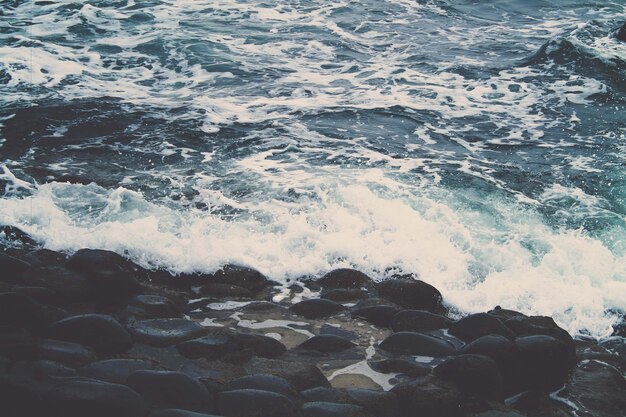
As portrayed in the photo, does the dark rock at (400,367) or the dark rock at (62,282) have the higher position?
the dark rock at (62,282)

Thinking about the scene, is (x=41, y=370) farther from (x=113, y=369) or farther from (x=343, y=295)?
(x=343, y=295)

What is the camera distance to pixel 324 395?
12.6 feet

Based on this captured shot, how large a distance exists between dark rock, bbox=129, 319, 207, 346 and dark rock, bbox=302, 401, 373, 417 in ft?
3.86

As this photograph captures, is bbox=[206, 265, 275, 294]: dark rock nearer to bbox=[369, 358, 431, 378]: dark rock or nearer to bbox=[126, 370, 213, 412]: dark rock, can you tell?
bbox=[369, 358, 431, 378]: dark rock

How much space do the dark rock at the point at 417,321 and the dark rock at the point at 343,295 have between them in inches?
22.3

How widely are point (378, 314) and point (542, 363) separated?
1.24m

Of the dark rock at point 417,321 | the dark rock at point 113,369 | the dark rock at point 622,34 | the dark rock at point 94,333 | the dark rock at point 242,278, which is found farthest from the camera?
the dark rock at point 622,34

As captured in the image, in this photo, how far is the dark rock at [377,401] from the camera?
3.81m

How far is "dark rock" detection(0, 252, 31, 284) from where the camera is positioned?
4.97m

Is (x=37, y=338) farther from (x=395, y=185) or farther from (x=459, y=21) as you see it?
(x=459, y=21)

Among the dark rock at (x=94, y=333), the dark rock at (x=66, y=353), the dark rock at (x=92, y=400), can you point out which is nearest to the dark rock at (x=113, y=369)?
the dark rock at (x=66, y=353)

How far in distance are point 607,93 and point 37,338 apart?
9778mm

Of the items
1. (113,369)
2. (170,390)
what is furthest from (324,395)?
(113,369)

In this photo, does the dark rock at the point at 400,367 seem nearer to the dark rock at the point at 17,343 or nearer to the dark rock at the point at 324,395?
the dark rock at the point at 324,395
